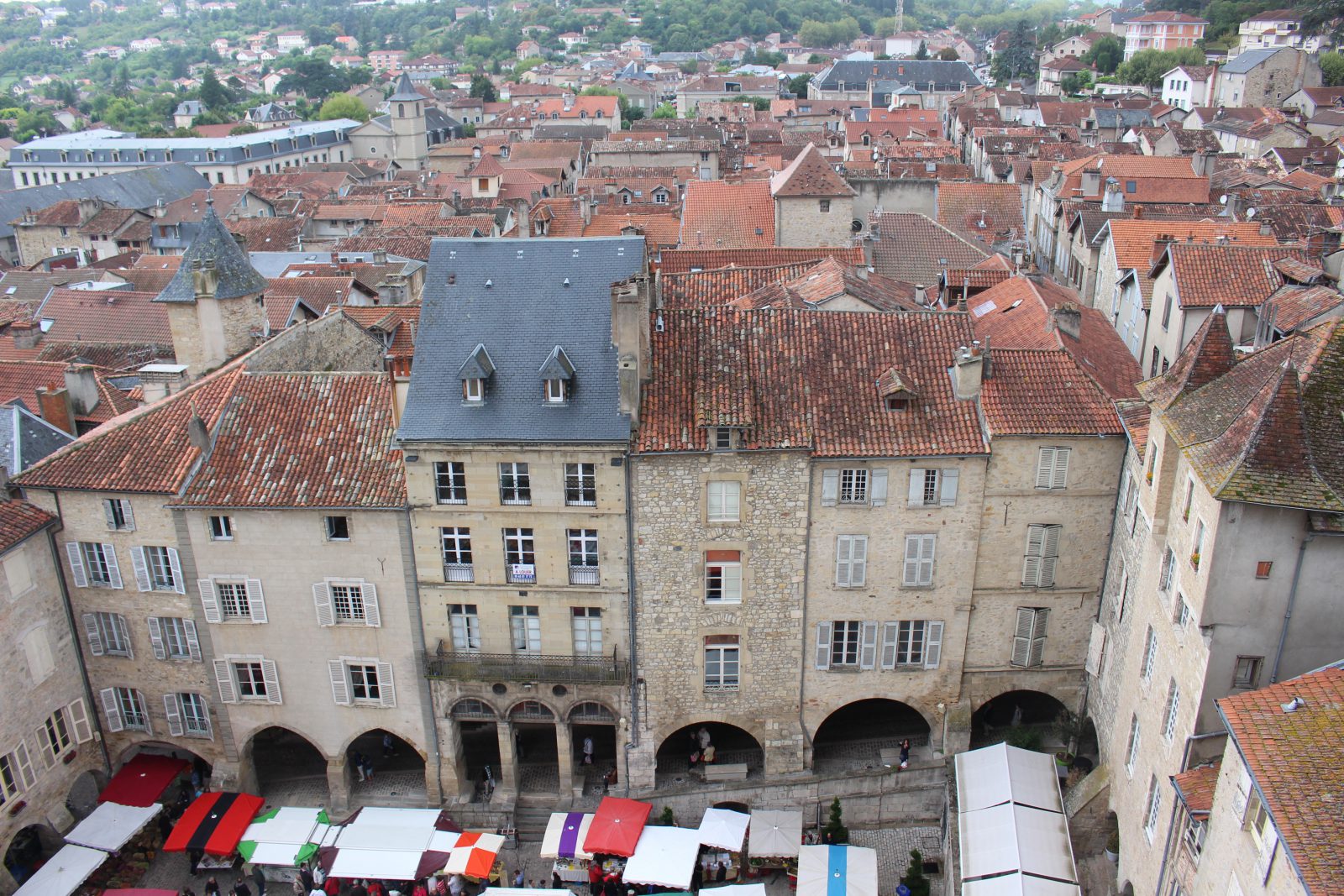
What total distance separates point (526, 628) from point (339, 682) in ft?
21.8

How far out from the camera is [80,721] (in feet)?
120

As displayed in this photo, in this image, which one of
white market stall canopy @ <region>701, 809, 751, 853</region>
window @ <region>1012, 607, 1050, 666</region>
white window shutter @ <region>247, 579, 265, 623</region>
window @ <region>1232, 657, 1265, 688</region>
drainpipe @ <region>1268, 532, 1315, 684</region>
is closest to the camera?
drainpipe @ <region>1268, 532, 1315, 684</region>

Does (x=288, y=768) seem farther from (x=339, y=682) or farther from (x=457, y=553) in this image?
(x=457, y=553)

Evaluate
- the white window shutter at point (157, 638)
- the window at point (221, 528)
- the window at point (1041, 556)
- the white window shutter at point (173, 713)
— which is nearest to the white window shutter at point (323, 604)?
the window at point (221, 528)

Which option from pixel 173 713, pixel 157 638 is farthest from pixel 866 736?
pixel 157 638

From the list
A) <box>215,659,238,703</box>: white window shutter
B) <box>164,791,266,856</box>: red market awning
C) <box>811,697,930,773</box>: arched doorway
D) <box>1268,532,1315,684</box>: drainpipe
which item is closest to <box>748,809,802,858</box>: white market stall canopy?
<box>811,697,930,773</box>: arched doorway

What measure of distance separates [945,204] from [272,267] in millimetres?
48167

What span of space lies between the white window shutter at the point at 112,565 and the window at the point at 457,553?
10.9m

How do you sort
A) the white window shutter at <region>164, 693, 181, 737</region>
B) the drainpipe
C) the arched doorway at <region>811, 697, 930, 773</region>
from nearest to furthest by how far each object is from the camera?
the drainpipe → the white window shutter at <region>164, 693, 181, 737</region> → the arched doorway at <region>811, 697, 930, 773</region>

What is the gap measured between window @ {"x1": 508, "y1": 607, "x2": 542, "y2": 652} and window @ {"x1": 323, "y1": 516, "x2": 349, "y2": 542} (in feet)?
19.1

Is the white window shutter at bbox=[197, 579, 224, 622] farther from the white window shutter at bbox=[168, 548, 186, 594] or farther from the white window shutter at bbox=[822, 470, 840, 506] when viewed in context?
the white window shutter at bbox=[822, 470, 840, 506]

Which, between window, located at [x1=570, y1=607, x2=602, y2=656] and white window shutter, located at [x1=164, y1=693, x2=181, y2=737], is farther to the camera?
white window shutter, located at [x1=164, y1=693, x2=181, y2=737]

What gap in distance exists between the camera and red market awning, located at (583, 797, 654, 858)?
34.4 metres

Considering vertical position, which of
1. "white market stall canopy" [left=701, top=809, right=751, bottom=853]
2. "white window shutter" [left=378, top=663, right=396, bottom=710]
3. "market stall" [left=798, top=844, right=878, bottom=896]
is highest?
"white window shutter" [left=378, top=663, right=396, bottom=710]
